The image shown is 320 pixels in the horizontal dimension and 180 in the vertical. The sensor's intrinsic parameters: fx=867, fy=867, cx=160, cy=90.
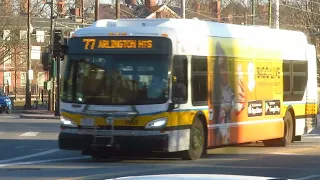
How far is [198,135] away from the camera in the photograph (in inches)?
743

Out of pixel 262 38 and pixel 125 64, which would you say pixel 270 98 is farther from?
pixel 125 64

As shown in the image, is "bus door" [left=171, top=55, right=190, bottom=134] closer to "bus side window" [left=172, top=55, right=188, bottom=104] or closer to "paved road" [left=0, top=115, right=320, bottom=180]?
"bus side window" [left=172, top=55, right=188, bottom=104]

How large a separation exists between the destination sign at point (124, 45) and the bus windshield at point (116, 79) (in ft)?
0.35

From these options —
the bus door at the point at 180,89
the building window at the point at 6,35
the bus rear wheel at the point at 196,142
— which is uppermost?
the building window at the point at 6,35

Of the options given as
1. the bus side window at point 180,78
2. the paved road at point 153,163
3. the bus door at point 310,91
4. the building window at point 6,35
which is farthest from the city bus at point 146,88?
the building window at point 6,35

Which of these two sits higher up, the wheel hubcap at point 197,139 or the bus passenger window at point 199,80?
the bus passenger window at point 199,80

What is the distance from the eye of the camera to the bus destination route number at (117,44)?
59.6 feet

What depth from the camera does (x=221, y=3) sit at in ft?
267

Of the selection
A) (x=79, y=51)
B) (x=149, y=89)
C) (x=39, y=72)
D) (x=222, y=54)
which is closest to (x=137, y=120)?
(x=149, y=89)

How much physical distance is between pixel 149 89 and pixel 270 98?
5.46 metres

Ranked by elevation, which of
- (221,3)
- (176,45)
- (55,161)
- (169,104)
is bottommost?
(55,161)

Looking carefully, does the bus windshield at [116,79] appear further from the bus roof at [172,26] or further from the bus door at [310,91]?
the bus door at [310,91]

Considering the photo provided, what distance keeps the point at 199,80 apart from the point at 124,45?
195 centimetres

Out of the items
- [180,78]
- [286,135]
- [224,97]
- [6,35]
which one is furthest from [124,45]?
[6,35]
